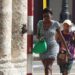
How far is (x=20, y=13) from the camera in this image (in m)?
7.70

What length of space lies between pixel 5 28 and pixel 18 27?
25 centimetres

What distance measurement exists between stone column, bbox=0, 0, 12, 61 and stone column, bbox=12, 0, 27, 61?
0.39 ft

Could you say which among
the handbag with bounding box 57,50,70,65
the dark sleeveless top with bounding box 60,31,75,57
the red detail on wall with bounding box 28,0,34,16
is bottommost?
the handbag with bounding box 57,50,70,65

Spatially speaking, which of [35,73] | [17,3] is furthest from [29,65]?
[35,73]

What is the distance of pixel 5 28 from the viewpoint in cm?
754

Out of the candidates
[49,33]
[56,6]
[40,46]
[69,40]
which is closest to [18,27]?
[40,46]

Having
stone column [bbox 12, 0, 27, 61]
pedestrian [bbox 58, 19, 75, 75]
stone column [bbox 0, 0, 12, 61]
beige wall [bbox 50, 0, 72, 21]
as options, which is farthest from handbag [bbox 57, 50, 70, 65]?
beige wall [bbox 50, 0, 72, 21]

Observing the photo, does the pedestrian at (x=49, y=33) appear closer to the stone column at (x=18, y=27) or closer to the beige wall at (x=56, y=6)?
the stone column at (x=18, y=27)

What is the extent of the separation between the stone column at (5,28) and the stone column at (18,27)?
119 millimetres

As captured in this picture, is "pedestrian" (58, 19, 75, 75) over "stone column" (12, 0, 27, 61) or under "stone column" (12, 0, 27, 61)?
under

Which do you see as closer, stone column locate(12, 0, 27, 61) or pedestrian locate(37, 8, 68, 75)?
stone column locate(12, 0, 27, 61)

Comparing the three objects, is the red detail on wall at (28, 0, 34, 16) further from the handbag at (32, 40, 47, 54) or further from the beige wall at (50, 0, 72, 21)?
the beige wall at (50, 0, 72, 21)

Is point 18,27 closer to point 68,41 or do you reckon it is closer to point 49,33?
point 49,33

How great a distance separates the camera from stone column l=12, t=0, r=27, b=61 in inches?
303
